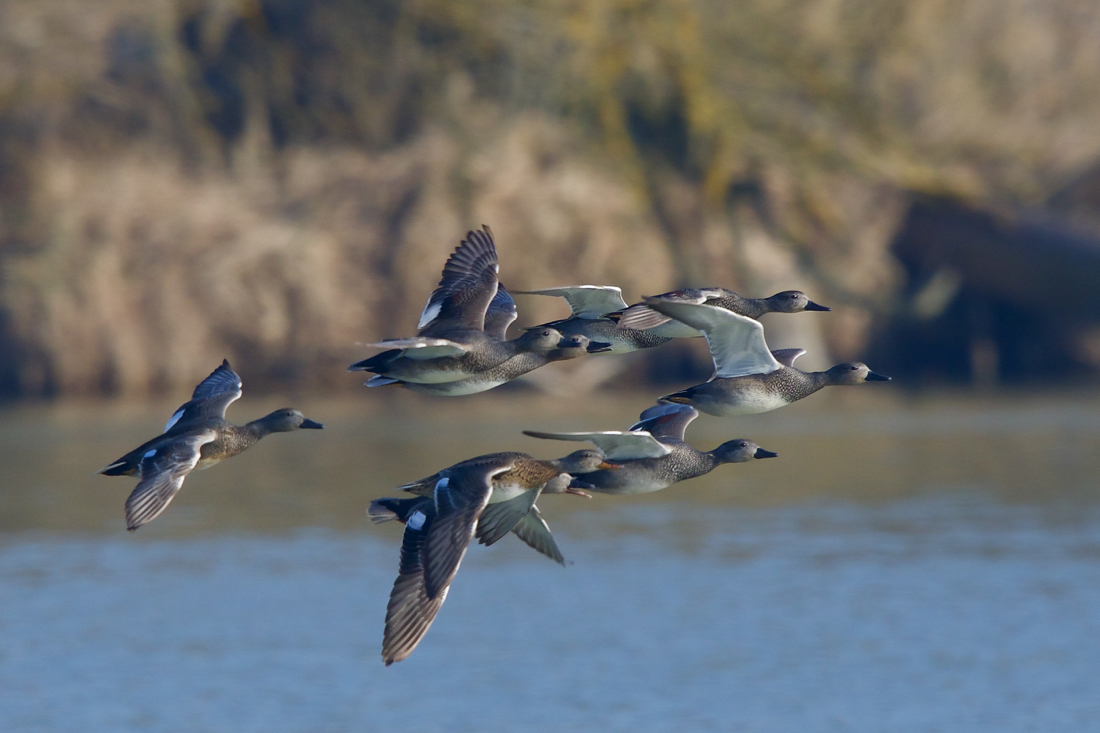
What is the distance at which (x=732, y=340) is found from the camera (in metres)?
8.83

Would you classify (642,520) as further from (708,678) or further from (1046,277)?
(1046,277)

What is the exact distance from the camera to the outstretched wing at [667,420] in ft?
31.5

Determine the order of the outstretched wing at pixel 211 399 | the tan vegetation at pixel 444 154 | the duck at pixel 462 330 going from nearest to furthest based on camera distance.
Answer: the duck at pixel 462 330, the outstretched wing at pixel 211 399, the tan vegetation at pixel 444 154

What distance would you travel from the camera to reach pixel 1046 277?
32.2 meters

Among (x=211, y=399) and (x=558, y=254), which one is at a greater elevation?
(x=558, y=254)

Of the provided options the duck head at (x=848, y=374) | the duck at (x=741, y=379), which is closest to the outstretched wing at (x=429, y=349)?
the duck at (x=741, y=379)

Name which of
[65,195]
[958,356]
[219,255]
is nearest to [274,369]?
[219,255]

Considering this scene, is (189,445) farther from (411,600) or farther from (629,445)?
(629,445)

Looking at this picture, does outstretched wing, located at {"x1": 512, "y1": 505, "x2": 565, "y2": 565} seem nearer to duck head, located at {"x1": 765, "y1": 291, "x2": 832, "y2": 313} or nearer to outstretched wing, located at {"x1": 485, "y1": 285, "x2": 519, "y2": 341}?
outstretched wing, located at {"x1": 485, "y1": 285, "x2": 519, "y2": 341}

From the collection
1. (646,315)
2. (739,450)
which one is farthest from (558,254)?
(646,315)

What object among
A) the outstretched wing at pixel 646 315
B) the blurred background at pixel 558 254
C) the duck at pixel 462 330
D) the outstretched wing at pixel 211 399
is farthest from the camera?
the blurred background at pixel 558 254

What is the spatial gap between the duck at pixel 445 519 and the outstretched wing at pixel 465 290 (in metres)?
1.02

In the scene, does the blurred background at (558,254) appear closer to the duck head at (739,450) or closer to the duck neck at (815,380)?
the duck head at (739,450)

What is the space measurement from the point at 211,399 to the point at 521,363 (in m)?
1.65
